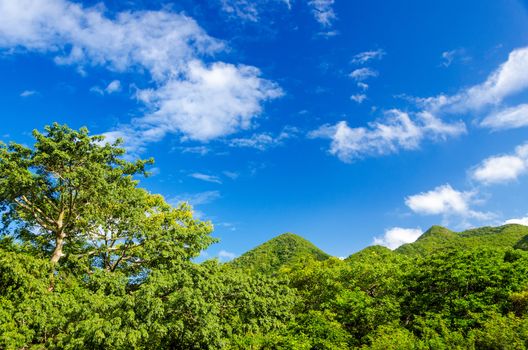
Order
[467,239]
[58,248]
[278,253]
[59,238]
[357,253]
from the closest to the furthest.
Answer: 1. [58,248]
2. [59,238]
3. [467,239]
4. [357,253]
5. [278,253]

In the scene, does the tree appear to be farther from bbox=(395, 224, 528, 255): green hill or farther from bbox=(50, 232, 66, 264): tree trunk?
bbox=(395, 224, 528, 255): green hill

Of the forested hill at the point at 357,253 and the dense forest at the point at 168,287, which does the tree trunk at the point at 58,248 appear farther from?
the forested hill at the point at 357,253

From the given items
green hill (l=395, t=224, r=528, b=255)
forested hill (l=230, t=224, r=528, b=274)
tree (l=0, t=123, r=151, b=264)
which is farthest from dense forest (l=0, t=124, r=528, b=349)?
forested hill (l=230, t=224, r=528, b=274)

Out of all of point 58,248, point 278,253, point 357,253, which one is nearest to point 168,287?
point 58,248

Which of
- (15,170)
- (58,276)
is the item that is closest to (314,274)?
(58,276)

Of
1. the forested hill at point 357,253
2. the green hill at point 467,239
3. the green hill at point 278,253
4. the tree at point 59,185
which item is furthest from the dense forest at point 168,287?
the green hill at point 278,253

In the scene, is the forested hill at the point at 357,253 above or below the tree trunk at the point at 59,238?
above

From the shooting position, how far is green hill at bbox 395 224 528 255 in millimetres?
48578

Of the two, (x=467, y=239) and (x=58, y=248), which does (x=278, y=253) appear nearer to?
(x=467, y=239)

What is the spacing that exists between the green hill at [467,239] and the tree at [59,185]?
1532 inches

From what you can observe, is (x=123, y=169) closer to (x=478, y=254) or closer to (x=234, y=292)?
(x=234, y=292)

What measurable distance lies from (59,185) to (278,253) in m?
48.6

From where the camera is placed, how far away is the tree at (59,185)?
22047mm

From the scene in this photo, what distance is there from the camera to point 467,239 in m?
52.7
